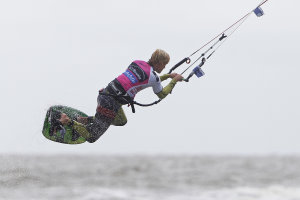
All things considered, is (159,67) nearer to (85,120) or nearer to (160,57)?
(160,57)

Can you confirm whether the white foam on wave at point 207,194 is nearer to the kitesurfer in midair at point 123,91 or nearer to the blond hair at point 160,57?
the kitesurfer in midair at point 123,91

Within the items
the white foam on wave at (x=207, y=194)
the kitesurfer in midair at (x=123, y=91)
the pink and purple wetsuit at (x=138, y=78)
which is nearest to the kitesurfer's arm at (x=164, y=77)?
the kitesurfer in midair at (x=123, y=91)

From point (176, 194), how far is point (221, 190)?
4494 mm

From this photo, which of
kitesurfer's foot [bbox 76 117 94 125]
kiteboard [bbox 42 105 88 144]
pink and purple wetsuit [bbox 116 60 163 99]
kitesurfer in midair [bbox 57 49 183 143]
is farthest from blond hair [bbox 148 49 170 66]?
kiteboard [bbox 42 105 88 144]

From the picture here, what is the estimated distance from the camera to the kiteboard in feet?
45.1

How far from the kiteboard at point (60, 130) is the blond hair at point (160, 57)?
2394 millimetres

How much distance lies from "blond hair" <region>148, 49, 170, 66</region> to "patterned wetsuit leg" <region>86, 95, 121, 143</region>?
1149 mm

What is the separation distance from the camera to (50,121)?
544 inches

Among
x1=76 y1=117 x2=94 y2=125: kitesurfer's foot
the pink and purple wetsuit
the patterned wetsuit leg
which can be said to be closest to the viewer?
the pink and purple wetsuit

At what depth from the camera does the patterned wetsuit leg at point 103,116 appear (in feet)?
41.5

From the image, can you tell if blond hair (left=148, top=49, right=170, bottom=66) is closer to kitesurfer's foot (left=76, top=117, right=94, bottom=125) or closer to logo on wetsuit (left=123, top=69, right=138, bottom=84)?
logo on wetsuit (left=123, top=69, right=138, bottom=84)

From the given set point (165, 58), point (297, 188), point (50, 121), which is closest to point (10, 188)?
point (297, 188)

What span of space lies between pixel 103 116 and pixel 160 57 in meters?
1.66

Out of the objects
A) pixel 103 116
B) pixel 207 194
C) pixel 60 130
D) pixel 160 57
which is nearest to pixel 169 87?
pixel 160 57
